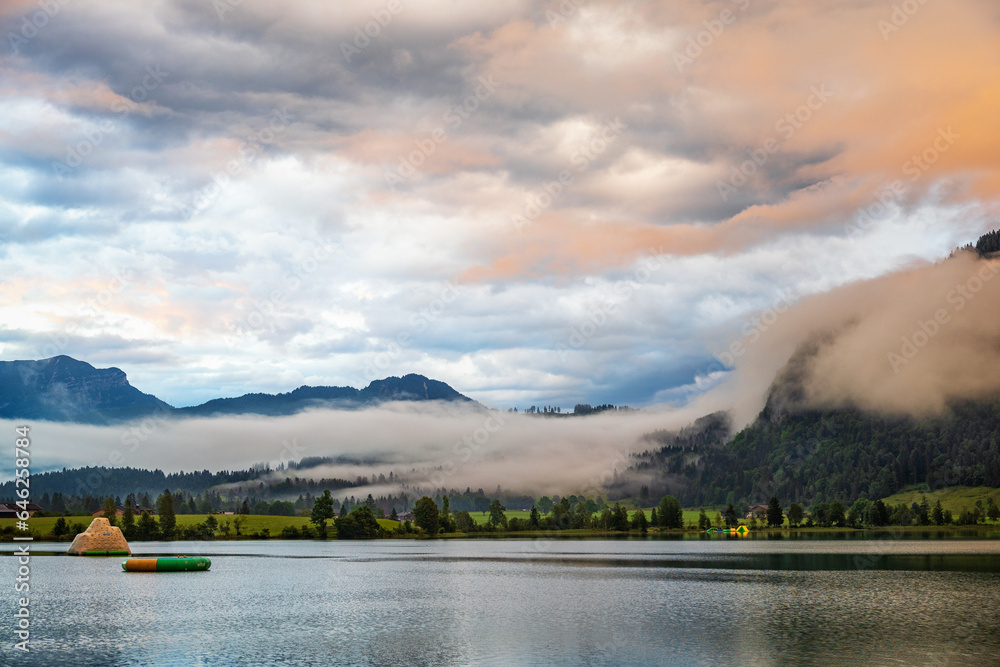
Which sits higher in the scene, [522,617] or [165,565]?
[522,617]

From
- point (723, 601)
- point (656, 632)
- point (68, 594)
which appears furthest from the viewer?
point (68, 594)

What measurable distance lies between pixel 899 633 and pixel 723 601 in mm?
29400

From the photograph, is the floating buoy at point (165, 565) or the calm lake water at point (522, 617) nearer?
the calm lake water at point (522, 617)

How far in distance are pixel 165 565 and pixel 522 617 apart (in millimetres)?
106704

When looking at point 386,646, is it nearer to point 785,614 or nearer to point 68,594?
point 785,614

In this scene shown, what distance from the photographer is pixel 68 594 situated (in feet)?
376

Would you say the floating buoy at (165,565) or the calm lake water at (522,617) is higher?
the calm lake water at (522,617)

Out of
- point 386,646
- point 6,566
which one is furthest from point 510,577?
point 6,566

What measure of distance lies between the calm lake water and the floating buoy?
7423mm

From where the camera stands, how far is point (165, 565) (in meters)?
165

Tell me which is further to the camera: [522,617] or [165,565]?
[165,565]

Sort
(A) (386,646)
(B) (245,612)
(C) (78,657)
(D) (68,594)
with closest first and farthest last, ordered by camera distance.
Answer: (C) (78,657) < (A) (386,646) < (B) (245,612) < (D) (68,594)

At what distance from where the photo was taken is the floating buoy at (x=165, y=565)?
162 metres

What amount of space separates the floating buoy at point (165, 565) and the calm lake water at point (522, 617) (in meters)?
7.42
